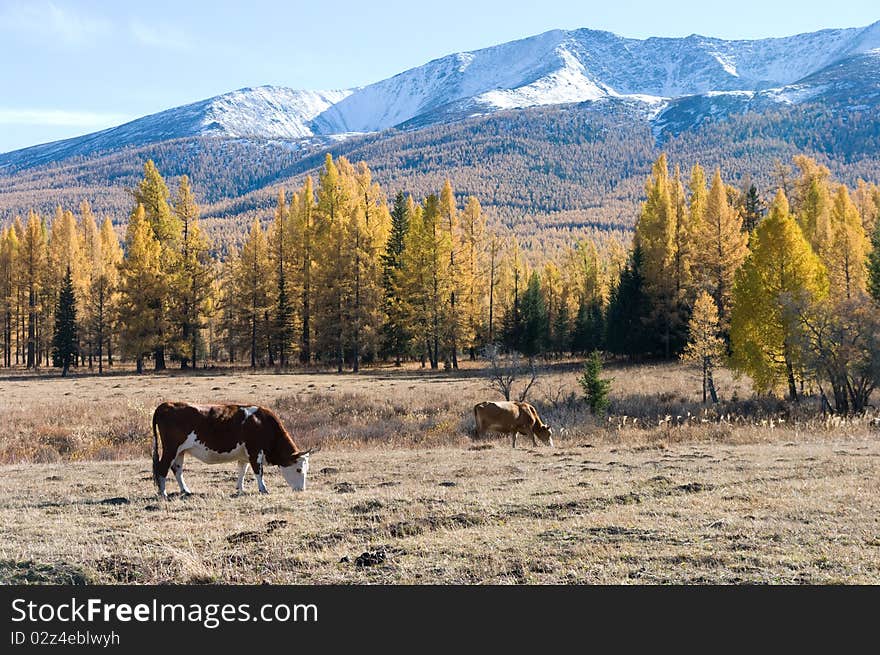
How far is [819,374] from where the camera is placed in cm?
2816

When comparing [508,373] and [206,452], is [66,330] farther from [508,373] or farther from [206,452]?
[206,452]

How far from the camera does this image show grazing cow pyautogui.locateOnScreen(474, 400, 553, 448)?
2022 cm

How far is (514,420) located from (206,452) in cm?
1026

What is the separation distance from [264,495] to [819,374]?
79.2ft

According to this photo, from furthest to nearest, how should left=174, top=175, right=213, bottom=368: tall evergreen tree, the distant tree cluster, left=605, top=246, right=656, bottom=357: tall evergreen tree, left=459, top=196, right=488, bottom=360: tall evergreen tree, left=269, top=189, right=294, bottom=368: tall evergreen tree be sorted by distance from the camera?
1. left=269, top=189, right=294, bottom=368: tall evergreen tree
2. left=605, top=246, right=656, bottom=357: tall evergreen tree
3. left=459, top=196, right=488, bottom=360: tall evergreen tree
4. left=174, top=175, right=213, bottom=368: tall evergreen tree
5. the distant tree cluster

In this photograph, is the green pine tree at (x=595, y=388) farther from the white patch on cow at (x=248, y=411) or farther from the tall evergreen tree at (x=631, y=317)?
the tall evergreen tree at (x=631, y=317)

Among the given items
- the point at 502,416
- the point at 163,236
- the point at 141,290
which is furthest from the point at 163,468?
the point at 163,236

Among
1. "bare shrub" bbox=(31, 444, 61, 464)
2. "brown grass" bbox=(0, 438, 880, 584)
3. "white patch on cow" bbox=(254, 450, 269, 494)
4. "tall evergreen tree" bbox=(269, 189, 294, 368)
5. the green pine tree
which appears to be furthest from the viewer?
"tall evergreen tree" bbox=(269, 189, 294, 368)

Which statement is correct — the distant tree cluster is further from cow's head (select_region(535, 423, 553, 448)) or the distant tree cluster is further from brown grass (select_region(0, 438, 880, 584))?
brown grass (select_region(0, 438, 880, 584))

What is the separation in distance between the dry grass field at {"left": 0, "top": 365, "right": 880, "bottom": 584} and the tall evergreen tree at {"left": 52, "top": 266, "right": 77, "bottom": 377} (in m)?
31.4

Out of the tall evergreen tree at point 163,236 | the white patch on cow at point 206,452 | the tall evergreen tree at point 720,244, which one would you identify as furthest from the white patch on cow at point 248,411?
the tall evergreen tree at point 163,236

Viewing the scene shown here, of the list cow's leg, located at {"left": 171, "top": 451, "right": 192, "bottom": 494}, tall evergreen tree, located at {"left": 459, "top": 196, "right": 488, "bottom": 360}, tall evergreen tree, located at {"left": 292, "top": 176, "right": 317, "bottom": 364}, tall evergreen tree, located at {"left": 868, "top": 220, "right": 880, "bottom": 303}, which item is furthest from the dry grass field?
tall evergreen tree, located at {"left": 292, "top": 176, "right": 317, "bottom": 364}

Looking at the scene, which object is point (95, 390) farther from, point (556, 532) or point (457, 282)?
point (556, 532)

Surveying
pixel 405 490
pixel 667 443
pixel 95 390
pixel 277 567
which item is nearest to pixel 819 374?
pixel 667 443
